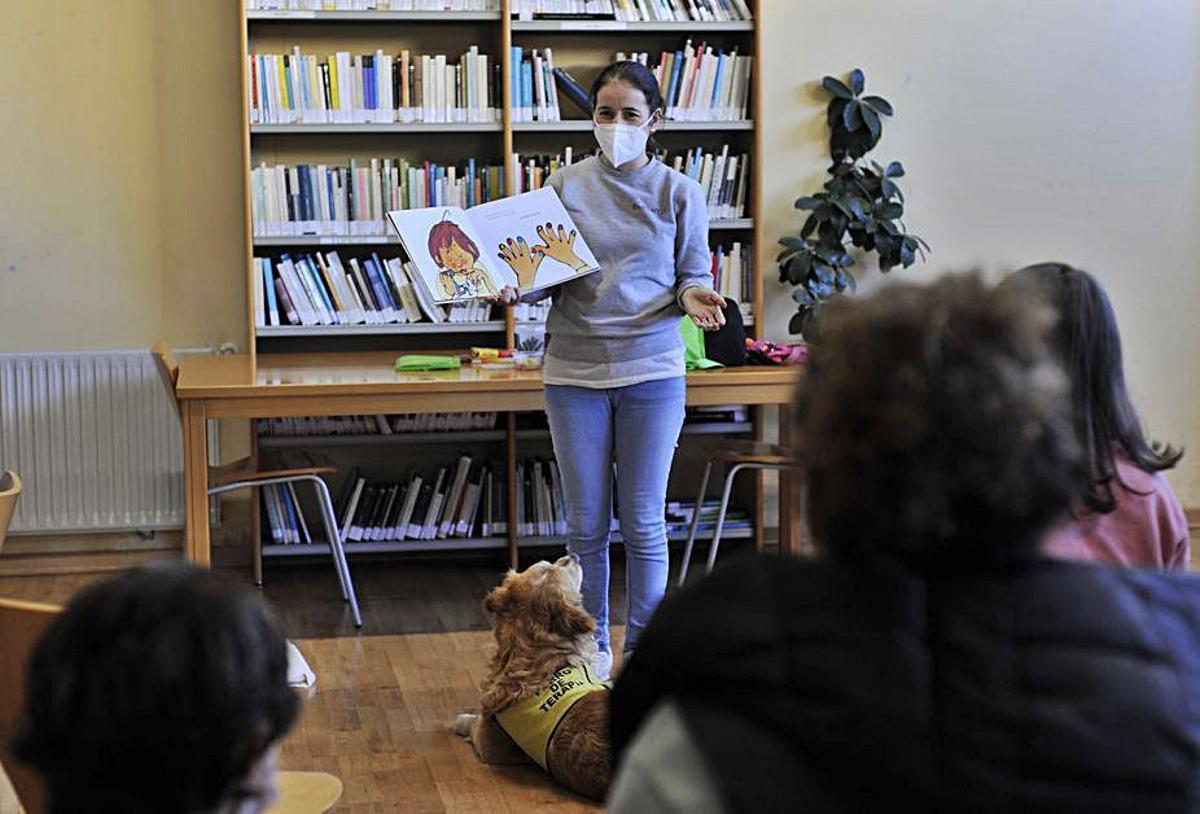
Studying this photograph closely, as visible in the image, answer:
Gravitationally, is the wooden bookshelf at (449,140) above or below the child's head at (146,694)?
above

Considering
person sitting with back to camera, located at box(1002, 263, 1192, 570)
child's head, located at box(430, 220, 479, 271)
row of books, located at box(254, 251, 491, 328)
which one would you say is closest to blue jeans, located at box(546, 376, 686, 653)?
child's head, located at box(430, 220, 479, 271)

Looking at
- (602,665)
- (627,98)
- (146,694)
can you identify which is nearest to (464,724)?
(602,665)

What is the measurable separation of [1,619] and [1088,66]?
5144 mm

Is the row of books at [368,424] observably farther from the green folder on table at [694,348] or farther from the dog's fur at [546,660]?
the dog's fur at [546,660]

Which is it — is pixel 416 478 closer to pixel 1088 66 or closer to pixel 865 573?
pixel 1088 66

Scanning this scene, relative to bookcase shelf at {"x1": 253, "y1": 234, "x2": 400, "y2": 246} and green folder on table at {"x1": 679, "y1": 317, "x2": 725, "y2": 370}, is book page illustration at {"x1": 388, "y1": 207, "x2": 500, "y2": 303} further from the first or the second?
bookcase shelf at {"x1": 253, "y1": 234, "x2": 400, "y2": 246}

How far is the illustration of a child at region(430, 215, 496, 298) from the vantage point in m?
4.23

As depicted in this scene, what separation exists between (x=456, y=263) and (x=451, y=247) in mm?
60

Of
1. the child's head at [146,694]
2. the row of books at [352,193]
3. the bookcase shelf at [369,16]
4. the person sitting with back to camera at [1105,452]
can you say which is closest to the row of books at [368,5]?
the bookcase shelf at [369,16]

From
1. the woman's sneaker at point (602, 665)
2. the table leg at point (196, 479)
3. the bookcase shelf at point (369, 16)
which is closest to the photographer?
the woman's sneaker at point (602, 665)

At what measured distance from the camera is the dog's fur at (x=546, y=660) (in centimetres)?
329

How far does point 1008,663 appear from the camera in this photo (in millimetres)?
1066

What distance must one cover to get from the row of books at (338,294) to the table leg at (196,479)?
1129 mm

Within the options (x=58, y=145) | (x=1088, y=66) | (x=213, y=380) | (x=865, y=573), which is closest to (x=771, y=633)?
(x=865, y=573)
